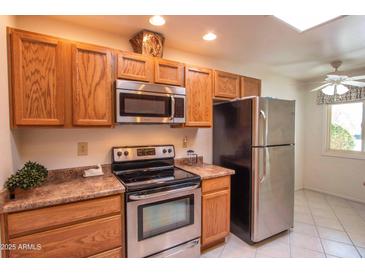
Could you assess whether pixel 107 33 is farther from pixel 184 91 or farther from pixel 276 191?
pixel 276 191

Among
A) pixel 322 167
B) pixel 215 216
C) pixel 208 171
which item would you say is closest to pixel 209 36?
pixel 208 171

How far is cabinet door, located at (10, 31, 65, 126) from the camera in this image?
4.84ft

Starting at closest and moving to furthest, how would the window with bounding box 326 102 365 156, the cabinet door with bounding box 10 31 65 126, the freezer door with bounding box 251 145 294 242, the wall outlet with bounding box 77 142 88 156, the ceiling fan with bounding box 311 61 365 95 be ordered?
the cabinet door with bounding box 10 31 65 126
the wall outlet with bounding box 77 142 88 156
the freezer door with bounding box 251 145 294 242
the ceiling fan with bounding box 311 61 365 95
the window with bounding box 326 102 365 156

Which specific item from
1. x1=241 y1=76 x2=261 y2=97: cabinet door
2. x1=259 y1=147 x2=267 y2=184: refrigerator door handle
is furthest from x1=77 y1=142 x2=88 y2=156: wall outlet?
x1=241 y1=76 x2=261 y2=97: cabinet door

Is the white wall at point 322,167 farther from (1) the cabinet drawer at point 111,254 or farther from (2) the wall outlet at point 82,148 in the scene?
(2) the wall outlet at point 82,148

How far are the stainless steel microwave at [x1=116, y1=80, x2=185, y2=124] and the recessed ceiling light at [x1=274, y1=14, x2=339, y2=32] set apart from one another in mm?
1167

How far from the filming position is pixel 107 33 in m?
2.07

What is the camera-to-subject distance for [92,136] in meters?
2.05

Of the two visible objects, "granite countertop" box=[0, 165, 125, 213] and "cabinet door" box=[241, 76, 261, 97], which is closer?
"granite countertop" box=[0, 165, 125, 213]

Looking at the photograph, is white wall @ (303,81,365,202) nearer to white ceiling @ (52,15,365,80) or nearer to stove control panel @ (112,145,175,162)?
white ceiling @ (52,15,365,80)

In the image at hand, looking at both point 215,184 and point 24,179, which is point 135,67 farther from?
point 215,184

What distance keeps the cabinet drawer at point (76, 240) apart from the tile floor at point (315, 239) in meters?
1.10
